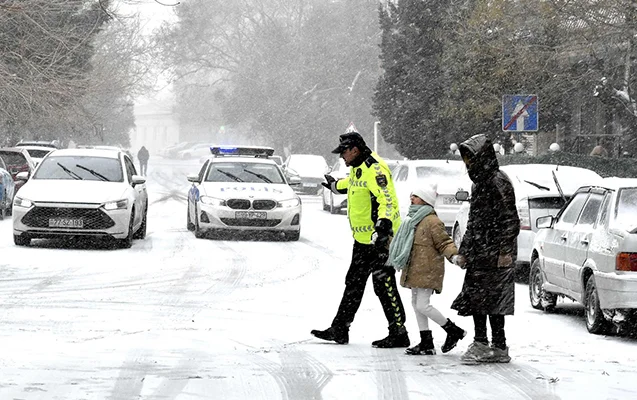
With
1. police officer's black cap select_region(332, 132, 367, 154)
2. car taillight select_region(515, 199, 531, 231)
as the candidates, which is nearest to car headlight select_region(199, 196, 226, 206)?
car taillight select_region(515, 199, 531, 231)

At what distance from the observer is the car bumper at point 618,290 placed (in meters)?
10.9

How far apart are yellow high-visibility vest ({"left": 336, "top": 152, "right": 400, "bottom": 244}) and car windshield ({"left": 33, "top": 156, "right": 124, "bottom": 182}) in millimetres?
11218

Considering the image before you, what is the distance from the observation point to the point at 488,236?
956 centimetres

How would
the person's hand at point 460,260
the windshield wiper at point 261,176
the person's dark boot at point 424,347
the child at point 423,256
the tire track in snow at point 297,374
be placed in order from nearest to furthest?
the tire track in snow at point 297,374 → the person's hand at point 460,260 → the child at point 423,256 → the person's dark boot at point 424,347 → the windshield wiper at point 261,176

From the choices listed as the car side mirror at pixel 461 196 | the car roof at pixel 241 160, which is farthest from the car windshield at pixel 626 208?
the car roof at pixel 241 160

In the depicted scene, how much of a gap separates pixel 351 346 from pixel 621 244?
249 centimetres

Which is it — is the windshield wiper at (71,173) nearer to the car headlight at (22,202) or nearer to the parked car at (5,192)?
the car headlight at (22,202)

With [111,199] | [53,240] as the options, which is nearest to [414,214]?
[111,199]

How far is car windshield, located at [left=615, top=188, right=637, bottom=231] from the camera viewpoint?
11494mm

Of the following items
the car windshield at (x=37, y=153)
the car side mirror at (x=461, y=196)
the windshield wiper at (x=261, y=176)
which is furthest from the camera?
the car windshield at (x=37, y=153)

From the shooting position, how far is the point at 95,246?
21.0 meters

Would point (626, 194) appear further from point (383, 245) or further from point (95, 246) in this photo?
point (95, 246)

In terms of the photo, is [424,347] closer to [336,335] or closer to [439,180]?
[336,335]

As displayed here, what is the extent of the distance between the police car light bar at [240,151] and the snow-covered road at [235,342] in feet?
Answer: 23.2
